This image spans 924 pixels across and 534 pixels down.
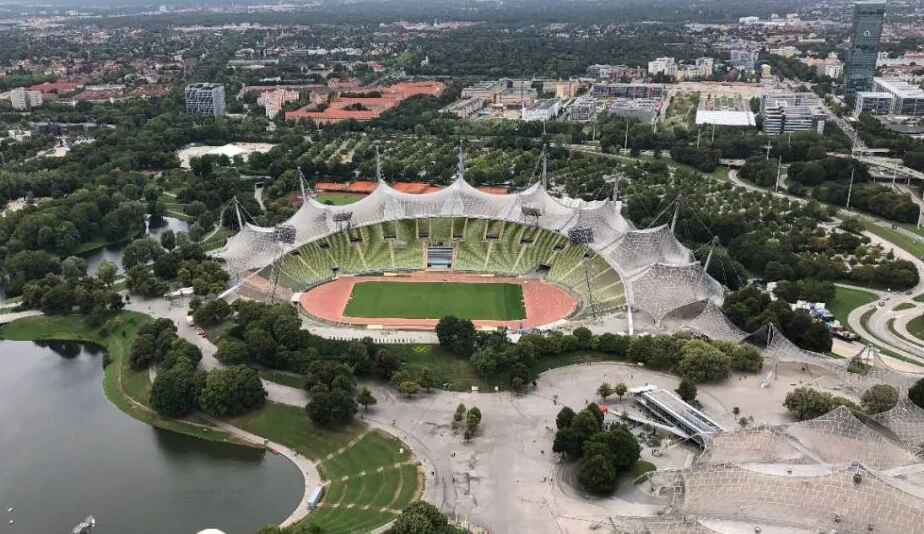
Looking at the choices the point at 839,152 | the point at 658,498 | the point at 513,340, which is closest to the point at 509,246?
the point at 513,340

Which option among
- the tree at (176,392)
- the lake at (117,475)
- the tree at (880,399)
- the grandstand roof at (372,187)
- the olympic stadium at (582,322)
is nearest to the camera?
the olympic stadium at (582,322)

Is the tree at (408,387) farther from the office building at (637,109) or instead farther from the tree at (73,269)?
the office building at (637,109)

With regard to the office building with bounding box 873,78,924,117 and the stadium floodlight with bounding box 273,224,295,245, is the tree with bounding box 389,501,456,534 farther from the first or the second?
the office building with bounding box 873,78,924,117

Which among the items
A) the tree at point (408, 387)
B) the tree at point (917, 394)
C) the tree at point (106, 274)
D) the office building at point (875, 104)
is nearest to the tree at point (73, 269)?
the tree at point (106, 274)

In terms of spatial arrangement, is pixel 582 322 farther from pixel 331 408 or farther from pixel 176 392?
pixel 176 392

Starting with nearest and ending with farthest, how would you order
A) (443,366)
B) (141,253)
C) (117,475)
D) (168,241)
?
(117,475)
(443,366)
(141,253)
(168,241)

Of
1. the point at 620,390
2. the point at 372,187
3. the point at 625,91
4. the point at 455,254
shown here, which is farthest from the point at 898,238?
the point at 625,91
